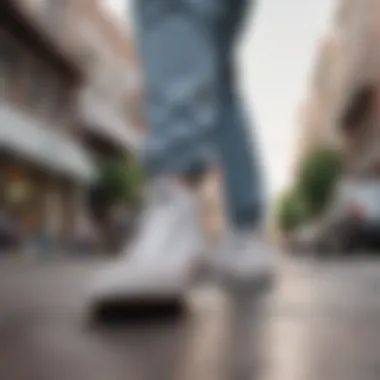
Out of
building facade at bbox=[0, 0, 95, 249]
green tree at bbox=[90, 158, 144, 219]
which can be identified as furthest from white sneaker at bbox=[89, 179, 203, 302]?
green tree at bbox=[90, 158, 144, 219]

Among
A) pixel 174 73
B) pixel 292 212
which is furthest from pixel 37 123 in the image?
pixel 292 212

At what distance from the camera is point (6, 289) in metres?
1.14

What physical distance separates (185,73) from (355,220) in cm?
59

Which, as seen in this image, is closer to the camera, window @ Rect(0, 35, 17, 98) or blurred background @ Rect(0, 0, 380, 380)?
blurred background @ Rect(0, 0, 380, 380)

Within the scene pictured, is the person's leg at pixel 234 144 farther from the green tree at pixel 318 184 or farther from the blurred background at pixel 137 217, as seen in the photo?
the green tree at pixel 318 184

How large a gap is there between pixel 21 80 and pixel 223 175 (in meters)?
0.72

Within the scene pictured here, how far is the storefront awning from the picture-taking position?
68.5 inches

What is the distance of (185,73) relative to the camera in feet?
3.19

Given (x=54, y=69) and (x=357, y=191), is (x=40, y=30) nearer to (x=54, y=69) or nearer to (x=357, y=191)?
(x=54, y=69)

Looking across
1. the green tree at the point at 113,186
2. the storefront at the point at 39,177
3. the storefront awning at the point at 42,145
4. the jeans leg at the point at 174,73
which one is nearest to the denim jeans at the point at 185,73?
the jeans leg at the point at 174,73

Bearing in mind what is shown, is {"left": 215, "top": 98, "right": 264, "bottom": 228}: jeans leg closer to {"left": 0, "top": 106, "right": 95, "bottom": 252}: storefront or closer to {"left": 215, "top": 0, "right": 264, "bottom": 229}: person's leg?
{"left": 215, "top": 0, "right": 264, "bottom": 229}: person's leg

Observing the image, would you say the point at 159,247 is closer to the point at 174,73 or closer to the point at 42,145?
the point at 174,73

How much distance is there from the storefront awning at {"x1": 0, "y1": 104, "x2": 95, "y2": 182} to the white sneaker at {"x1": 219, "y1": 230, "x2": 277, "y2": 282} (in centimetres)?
56

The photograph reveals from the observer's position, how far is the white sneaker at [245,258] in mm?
1148
